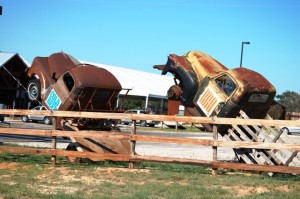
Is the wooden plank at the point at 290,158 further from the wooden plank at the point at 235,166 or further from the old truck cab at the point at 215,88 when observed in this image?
the old truck cab at the point at 215,88

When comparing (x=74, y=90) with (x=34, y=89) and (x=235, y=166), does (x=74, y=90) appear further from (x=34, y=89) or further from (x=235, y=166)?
(x=235, y=166)

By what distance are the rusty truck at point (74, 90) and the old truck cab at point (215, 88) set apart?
2.02 m

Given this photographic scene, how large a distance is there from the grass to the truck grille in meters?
1.85

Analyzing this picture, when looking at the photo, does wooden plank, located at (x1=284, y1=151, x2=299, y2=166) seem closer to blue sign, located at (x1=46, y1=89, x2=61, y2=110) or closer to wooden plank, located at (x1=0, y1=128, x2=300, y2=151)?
wooden plank, located at (x1=0, y1=128, x2=300, y2=151)

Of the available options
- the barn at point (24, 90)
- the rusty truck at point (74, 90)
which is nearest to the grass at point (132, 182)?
the rusty truck at point (74, 90)

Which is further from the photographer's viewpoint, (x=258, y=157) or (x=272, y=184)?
(x=258, y=157)

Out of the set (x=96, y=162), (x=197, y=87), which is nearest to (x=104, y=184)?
(x=96, y=162)

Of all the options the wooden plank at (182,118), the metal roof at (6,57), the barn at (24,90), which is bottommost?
the barn at (24,90)

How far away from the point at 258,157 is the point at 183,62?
367 cm

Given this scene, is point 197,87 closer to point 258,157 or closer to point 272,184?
point 258,157

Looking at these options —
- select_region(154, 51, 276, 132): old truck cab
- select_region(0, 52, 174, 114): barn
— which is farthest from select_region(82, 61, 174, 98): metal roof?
select_region(154, 51, 276, 132): old truck cab

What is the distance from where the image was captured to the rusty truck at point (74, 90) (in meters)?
12.7

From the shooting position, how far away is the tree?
84.0 metres

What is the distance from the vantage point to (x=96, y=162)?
11.4 metres
